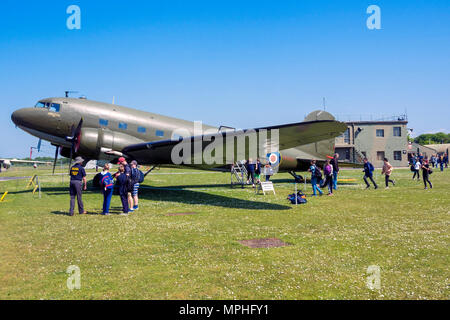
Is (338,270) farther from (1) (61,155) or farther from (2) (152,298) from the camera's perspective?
(1) (61,155)

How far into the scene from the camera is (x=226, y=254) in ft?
22.3

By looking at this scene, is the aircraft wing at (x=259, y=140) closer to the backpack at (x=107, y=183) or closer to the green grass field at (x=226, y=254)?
the green grass field at (x=226, y=254)

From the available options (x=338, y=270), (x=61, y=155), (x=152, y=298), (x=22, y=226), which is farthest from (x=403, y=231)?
(x=61, y=155)

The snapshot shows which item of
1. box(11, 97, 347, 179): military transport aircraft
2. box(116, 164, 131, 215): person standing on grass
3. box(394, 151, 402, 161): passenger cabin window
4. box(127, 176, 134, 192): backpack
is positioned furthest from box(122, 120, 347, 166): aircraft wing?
box(394, 151, 402, 161): passenger cabin window

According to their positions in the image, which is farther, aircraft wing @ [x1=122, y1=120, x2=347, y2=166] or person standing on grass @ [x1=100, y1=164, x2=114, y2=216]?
aircraft wing @ [x1=122, y1=120, x2=347, y2=166]

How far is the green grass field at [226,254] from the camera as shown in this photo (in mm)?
4988

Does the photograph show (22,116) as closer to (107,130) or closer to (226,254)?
(107,130)

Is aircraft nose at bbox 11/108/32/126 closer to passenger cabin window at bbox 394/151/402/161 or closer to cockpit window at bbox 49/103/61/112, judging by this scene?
cockpit window at bbox 49/103/61/112

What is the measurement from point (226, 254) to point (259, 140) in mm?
7708

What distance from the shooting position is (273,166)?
2270cm

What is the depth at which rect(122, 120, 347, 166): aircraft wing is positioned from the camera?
11854 mm

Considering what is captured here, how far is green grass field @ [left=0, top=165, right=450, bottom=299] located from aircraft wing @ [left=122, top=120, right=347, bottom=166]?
10.1ft

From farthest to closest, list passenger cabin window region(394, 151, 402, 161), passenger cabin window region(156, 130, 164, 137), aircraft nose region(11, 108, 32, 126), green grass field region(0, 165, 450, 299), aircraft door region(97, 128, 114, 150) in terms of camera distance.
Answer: passenger cabin window region(394, 151, 402, 161)
passenger cabin window region(156, 130, 164, 137)
aircraft nose region(11, 108, 32, 126)
aircraft door region(97, 128, 114, 150)
green grass field region(0, 165, 450, 299)
